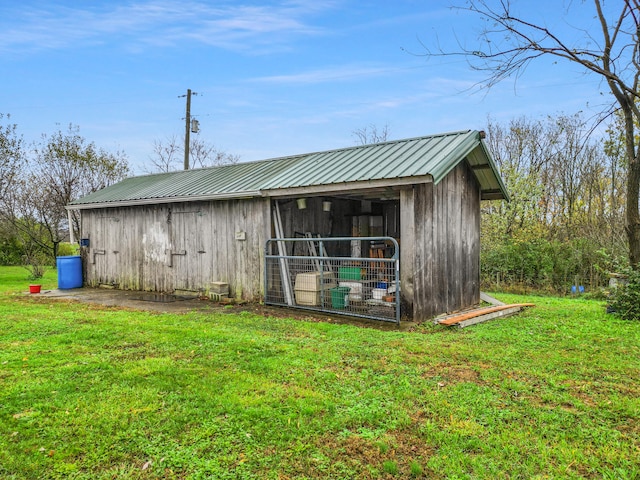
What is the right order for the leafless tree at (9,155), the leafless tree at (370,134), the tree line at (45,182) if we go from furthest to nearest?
1. the leafless tree at (370,134)
2. the tree line at (45,182)
3. the leafless tree at (9,155)

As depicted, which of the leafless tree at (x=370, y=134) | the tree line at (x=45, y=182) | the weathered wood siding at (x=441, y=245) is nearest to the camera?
the weathered wood siding at (x=441, y=245)

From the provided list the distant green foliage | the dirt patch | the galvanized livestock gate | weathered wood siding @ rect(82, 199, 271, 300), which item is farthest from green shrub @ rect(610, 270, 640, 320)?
weathered wood siding @ rect(82, 199, 271, 300)

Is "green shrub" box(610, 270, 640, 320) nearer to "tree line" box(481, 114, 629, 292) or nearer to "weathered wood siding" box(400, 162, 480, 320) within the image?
"weathered wood siding" box(400, 162, 480, 320)

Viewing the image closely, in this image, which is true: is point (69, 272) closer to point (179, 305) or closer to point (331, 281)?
point (179, 305)

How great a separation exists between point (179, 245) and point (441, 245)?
18.9 ft

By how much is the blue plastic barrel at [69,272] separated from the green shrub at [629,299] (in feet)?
40.1

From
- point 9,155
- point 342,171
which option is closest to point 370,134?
point 9,155

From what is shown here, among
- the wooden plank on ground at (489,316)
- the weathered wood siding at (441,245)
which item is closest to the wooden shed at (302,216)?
the weathered wood siding at (441,245)

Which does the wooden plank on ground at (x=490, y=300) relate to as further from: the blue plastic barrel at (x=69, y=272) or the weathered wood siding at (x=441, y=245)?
the blue plastic barrel at (x=69, y=272)

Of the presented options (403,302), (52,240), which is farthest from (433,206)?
(52,240)

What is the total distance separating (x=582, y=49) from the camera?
22.4 feet

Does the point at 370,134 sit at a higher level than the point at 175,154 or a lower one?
higher

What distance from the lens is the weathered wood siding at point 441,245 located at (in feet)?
21.9

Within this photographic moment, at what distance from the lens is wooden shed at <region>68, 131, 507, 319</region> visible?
6855 millimetres
